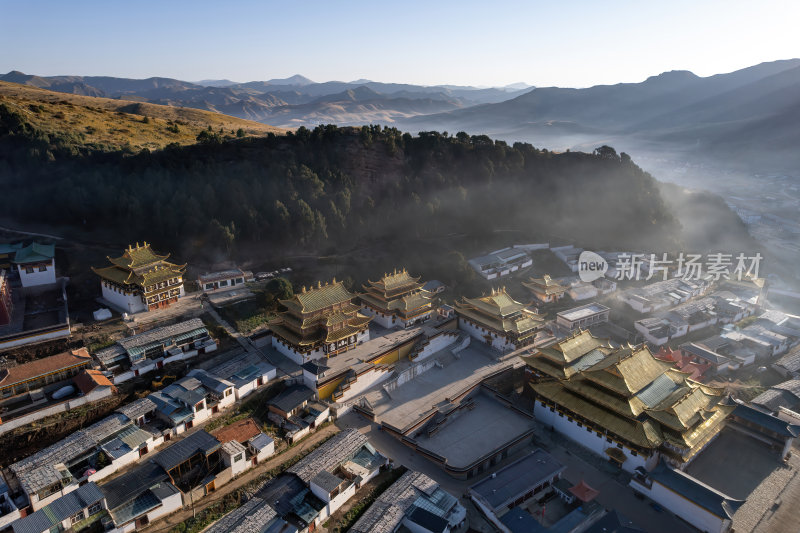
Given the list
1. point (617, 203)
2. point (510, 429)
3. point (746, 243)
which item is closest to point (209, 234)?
point (510, 429)

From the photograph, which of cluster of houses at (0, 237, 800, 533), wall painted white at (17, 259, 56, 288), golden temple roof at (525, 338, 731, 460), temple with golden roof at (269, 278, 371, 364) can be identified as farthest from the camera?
wall painted white at (17, 259, 56, 288)

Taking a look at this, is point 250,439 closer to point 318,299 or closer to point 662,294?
point 318,299

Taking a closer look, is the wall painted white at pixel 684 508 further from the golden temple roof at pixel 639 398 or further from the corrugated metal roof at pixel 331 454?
the corrugated metal roof at pixel 331 454

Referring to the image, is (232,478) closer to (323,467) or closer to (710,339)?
(323,467)

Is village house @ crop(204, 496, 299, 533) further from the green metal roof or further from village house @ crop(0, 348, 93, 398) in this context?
the green metal roof

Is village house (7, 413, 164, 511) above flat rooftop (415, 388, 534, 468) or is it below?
above

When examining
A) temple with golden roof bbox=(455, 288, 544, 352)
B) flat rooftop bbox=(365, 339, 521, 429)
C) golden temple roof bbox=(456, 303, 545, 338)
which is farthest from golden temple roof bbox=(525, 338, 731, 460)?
temple with golden roof bbox=(455, 288, 544, 352)

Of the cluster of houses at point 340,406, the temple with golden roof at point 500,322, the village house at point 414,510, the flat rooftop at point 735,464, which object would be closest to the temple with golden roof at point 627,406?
the cluster of houses at point 340,406
